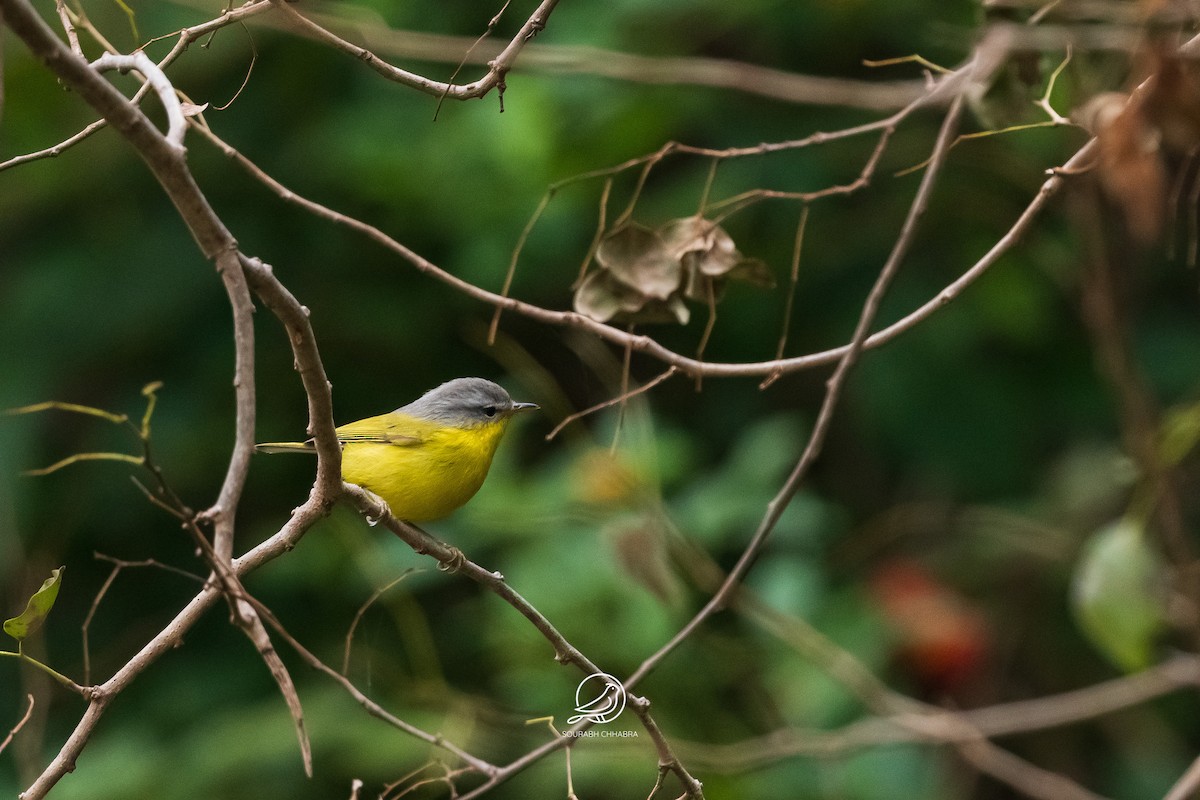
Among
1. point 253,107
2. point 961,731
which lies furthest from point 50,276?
point 961,731

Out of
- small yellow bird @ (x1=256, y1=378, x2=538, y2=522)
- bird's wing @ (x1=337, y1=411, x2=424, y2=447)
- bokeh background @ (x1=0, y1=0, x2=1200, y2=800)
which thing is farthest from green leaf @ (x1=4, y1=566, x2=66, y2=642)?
bokeh background @ (x1=0, y1=0, x2=1200, y2=800)

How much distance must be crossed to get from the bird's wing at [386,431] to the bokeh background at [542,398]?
835 mm

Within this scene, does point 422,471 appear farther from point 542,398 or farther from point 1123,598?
point 1123,598

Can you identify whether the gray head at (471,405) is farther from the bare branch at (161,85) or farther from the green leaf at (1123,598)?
the bare branch at (161,85)

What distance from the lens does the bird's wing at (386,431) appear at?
439 centimetres

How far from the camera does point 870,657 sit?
545cm

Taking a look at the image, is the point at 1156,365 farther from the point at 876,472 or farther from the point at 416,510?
the point at 416,510

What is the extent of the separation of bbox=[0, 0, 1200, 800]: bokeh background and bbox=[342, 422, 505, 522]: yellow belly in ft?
3.25

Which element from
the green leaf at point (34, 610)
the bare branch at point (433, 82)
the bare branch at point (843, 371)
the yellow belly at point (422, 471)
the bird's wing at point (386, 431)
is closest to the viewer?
the green leaf at point (34, 610)

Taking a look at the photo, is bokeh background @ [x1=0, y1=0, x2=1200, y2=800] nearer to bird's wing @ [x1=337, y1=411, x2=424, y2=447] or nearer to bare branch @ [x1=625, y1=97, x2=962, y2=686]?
bird's wing @ [x1=337, y1=411, x2=424, y2=447]

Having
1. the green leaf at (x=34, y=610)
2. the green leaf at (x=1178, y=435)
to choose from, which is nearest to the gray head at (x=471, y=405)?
the green leaf at (x=1178, y=435)

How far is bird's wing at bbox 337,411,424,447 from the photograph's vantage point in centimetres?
439

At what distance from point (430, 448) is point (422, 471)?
0.12 m

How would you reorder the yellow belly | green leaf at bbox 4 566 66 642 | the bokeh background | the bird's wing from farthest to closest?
the bokeh background < the bird's wing < the yellow belly < green leaf at bbox 4 566 66 642
